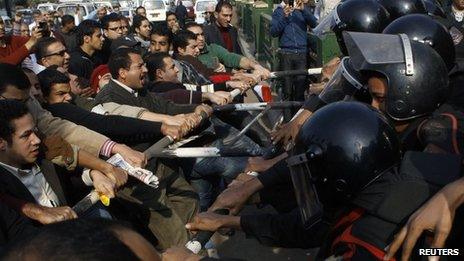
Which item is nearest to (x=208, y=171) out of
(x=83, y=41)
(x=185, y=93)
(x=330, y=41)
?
(x=185, y=93)

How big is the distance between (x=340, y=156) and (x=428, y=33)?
5.71 feet

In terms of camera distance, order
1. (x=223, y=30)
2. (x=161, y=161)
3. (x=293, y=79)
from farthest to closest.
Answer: (x=293, y=79), (x=223, y=30), (x=161, y=161)

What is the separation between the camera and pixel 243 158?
4262 millimetres

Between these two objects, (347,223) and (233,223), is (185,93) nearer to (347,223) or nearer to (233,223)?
(233,223)

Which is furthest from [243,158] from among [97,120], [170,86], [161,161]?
[97,120]

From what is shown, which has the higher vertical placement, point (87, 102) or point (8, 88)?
point (8, 88)

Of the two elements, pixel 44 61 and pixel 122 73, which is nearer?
pixel 122 73

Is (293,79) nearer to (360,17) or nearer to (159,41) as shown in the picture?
(159,41)

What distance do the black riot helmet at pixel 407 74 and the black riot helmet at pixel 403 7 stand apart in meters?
Result: 2.01

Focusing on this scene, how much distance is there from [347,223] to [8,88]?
2.27 meters

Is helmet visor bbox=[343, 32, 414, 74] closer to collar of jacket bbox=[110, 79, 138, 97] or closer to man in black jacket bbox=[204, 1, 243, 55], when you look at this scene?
collar of jacket bbox=[110, 79, 138, 97]

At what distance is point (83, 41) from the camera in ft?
20.8
